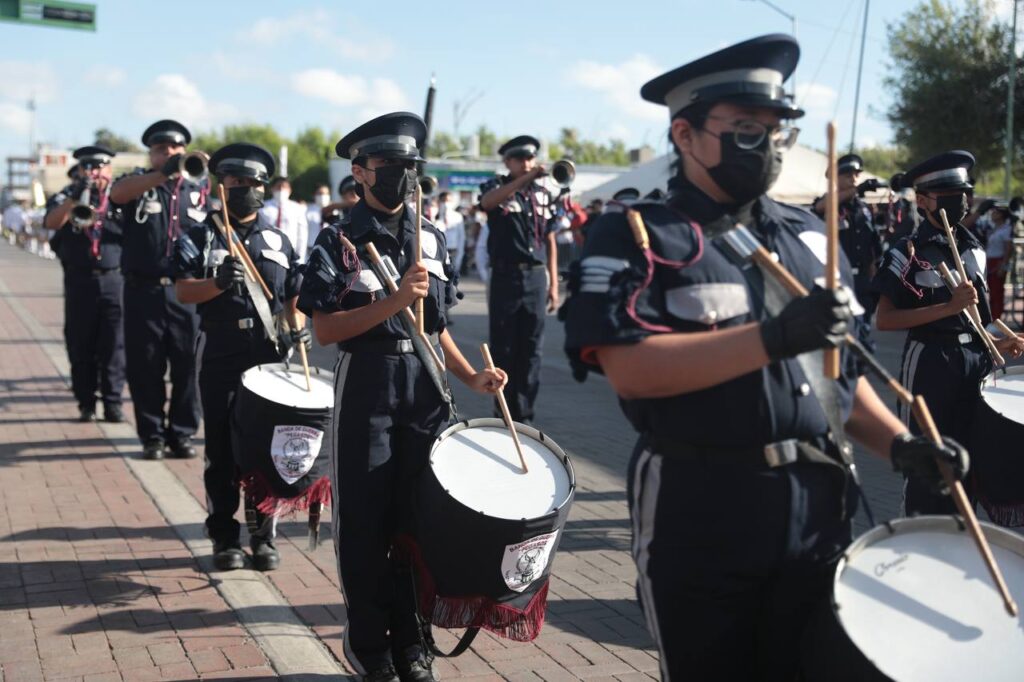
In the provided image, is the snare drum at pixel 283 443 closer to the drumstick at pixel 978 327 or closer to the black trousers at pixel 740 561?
the drumstick at pixel 978 327

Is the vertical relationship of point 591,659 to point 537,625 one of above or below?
below

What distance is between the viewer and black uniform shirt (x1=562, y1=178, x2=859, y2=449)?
2783 mm

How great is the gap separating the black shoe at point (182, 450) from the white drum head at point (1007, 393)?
5.64 meters

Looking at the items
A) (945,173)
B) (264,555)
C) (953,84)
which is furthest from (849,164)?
(953,84)

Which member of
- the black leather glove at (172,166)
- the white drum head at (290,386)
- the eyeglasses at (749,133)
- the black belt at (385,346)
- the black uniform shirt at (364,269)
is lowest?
the white drum head at (290,386)

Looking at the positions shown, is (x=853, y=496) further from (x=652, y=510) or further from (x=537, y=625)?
(x=537, y=625)

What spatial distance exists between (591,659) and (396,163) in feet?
7.00

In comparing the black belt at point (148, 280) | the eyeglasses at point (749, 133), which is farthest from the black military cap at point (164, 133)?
the eyeglasses at point (749, 133)

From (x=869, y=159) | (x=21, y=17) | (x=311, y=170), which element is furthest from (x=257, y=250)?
(x=869, y=159)

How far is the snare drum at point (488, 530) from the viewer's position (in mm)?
4070

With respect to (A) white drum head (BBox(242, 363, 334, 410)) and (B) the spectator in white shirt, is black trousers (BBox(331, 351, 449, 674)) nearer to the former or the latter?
(A) white drum head (BBox(242, 363, 334, 410))

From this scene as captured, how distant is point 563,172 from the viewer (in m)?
10.5

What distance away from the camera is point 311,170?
66562 millimetres

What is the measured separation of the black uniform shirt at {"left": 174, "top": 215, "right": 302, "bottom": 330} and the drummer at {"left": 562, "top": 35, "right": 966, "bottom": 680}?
12.5 ft
